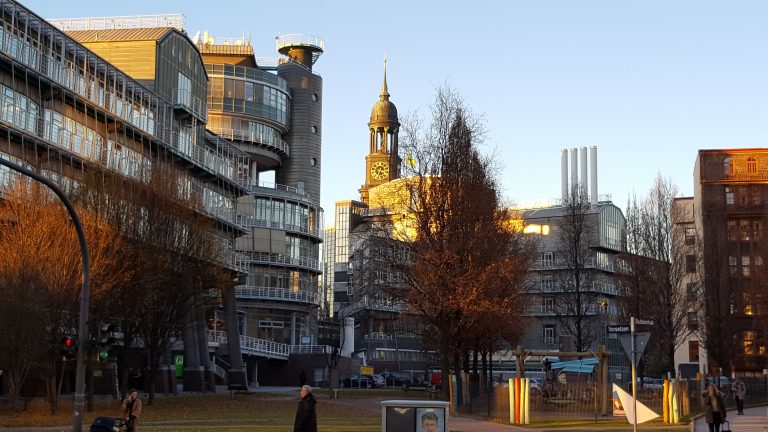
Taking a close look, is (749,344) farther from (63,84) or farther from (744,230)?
(63,84)

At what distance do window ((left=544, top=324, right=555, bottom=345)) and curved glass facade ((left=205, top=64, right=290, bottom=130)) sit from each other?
1508 inches

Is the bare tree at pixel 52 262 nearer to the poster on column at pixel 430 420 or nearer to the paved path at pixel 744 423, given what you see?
the poster on column at pixel 430 420

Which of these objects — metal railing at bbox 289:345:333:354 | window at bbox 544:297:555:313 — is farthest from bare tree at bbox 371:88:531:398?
metal railing at bbox 289:345:333:354

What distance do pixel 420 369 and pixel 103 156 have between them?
66738 mm

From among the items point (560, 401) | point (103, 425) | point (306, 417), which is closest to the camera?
point (306, 417)

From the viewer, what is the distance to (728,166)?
302ft

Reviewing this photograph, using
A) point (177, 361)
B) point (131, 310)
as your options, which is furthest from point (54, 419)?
point (177, 361)

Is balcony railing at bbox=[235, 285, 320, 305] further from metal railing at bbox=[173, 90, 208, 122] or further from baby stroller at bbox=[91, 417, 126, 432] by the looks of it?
baby stroller at bbox=[91, 417, 126, 432]

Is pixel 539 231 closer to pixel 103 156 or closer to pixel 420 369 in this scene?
pixel 420 369

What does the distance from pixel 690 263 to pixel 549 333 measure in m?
46.1

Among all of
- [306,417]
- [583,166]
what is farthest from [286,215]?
[306,417]

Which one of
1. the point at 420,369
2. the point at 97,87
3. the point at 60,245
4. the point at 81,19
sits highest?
the point at 81,19

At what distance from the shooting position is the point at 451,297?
40.7 m

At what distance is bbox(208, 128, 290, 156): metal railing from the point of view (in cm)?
8981
